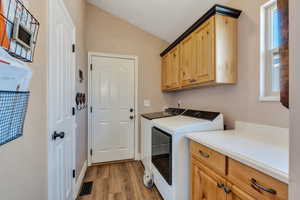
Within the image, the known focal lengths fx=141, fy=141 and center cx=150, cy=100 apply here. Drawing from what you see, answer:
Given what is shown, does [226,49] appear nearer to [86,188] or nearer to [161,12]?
[161,12]

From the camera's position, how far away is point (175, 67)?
7.98 ft

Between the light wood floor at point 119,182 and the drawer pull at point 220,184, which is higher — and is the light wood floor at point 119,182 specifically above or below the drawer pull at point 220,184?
below

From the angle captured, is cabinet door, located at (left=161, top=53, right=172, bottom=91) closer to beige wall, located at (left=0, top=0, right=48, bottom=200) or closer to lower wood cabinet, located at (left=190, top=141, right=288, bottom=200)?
lower wood cabinet, located at (left=190, top=141, right=288, bottom=200)

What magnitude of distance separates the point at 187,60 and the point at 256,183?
1630 mm

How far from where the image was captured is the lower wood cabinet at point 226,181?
2.41ft

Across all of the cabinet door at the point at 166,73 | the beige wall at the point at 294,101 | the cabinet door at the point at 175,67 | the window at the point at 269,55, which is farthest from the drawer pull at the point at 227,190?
the cabinet door at the point at 166,73

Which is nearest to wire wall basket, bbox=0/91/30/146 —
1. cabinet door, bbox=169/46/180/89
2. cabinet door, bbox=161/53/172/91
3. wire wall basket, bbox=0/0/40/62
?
wire wall basket, bbox=0/0/40/62

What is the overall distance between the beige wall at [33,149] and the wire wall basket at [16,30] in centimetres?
13

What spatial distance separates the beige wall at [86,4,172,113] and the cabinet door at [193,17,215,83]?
1.35 meters

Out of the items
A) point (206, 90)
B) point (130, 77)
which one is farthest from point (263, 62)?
point (130, 77)

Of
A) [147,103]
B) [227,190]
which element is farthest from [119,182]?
[227,190]

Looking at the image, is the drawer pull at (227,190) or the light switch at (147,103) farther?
the light switch at (147,103)

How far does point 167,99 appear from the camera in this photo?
318cm

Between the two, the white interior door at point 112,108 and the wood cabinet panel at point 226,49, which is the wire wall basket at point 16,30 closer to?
the wood cabinet panel at point 226,49
